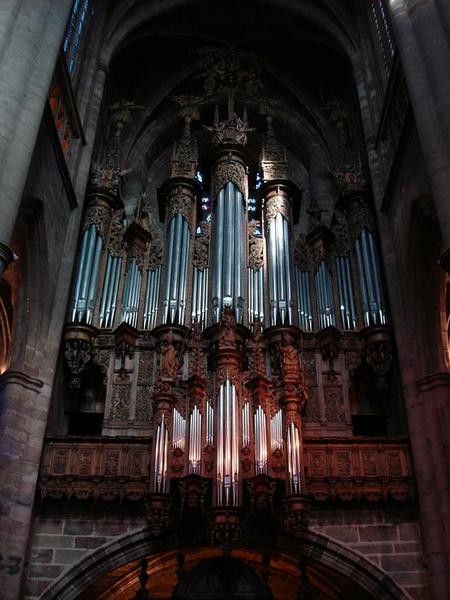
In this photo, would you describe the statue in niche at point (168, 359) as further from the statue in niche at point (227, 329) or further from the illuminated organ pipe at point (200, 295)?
the statue in niche at point (227, 329)

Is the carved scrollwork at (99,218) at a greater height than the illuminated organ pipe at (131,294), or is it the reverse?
the carved scrollwork at (99,218)

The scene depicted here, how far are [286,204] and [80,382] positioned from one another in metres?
7.77

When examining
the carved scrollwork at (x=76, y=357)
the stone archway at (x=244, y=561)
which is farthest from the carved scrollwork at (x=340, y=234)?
the stone archway at (x=244, y=561)

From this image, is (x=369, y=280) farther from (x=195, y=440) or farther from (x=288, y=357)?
(x=195, y=440)

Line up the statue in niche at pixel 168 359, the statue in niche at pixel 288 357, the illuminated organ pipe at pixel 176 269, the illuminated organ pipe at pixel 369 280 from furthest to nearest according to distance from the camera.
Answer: the illuminated organ pipe at pixel 176 269
the illuminated organ pipe at pixel 369 280
the statue in niche at pixel 168 359
the statue in niche at pixel 288 357

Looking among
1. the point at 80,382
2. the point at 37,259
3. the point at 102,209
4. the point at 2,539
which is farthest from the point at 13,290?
the point at 2,539

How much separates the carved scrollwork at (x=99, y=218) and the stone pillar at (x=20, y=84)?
17.1ft

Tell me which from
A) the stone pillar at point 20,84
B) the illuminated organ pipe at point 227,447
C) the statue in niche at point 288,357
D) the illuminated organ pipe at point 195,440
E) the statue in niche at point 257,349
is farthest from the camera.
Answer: the statue in niche at point 288,357

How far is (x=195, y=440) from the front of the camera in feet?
45.7

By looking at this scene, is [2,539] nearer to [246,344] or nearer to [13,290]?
[13,290]

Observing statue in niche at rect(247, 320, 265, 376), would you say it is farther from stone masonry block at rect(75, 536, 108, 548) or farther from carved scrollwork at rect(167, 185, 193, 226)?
carved scrollwork at rect(167, 185, 193, 226)

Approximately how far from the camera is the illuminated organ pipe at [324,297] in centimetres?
1738

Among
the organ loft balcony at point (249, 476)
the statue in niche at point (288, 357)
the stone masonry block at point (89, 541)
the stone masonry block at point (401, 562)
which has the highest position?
the statue in niche at point (288, 357)

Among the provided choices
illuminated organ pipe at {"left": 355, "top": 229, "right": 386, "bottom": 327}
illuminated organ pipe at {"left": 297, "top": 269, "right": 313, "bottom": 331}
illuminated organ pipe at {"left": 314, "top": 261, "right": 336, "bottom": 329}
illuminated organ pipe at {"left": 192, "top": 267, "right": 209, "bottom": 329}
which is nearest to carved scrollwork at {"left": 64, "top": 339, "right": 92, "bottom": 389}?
illuminated organ pipe at {"left": 192, "top": 267, "right": 209, "bottom": 329}
